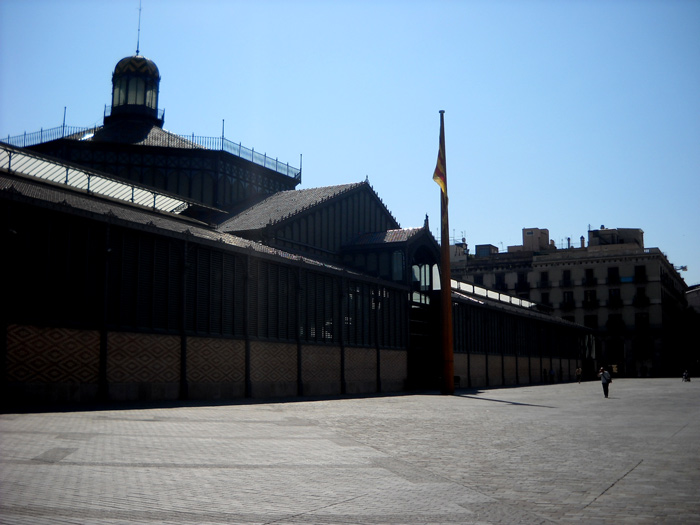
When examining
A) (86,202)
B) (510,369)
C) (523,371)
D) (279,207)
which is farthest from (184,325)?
(523,371)

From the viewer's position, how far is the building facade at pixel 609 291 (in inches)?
4225

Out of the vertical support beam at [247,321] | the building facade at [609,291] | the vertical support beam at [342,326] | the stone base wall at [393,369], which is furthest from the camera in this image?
the building facade at [609,291]

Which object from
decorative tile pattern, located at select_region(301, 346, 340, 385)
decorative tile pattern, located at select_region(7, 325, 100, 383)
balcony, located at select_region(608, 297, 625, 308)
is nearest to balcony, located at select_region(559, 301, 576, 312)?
balcony, located at select_region(608, 297, 625, 308)

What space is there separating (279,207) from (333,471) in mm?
44095

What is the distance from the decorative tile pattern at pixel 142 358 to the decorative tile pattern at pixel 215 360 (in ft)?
3.08

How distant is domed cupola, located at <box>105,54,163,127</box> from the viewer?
6156cm

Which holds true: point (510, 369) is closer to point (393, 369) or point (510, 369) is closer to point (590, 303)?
point (393, 369)

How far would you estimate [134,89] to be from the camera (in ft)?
204

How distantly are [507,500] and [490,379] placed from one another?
5856cm

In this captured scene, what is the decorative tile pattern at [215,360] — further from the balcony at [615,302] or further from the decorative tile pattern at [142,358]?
the balcony at [615,302]

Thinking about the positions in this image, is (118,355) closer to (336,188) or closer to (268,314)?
(268,314)

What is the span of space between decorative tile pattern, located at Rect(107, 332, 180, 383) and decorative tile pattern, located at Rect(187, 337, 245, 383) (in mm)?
939

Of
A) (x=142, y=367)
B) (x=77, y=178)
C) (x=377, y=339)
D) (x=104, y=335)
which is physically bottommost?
(x=142, y=367)

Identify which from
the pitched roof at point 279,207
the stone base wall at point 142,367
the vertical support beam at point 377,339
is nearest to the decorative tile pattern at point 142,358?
the stone base wall at point 142,367
